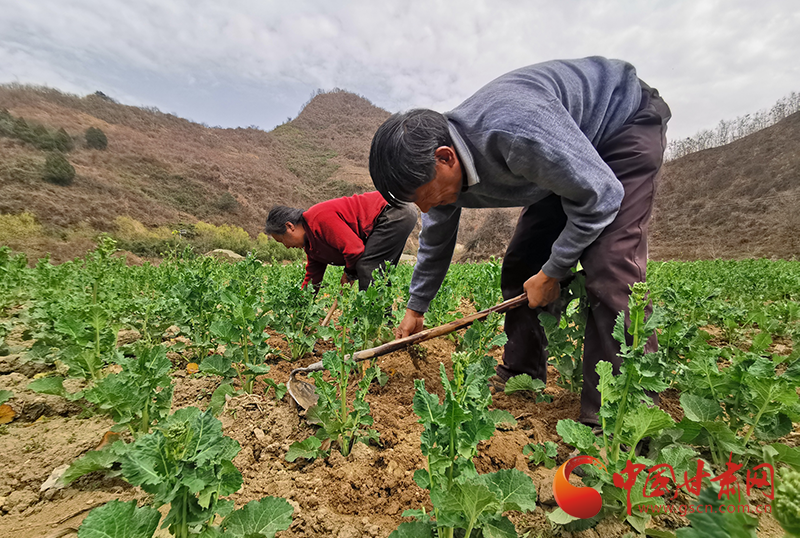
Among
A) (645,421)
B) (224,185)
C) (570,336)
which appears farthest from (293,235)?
(224,185)

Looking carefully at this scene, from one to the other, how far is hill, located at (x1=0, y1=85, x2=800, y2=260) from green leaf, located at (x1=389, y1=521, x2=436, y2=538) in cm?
2021

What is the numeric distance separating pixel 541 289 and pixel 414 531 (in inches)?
55.7

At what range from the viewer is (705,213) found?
31.5 m

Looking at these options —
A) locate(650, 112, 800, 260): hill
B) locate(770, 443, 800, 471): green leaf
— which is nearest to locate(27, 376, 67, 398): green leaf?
locate(770, 443, 800, 471): green leaf

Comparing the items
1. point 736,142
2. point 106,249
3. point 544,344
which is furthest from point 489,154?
point 736,142

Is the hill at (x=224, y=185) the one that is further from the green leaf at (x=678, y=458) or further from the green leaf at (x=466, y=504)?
the green leaf at (x=678, y=458)

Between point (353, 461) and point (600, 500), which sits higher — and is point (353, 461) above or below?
below

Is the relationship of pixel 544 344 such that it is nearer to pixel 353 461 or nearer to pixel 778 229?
pixel 353 461

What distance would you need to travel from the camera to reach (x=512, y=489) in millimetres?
1061

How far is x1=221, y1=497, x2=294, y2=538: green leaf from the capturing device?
3.31 feet

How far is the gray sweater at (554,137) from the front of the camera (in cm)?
164

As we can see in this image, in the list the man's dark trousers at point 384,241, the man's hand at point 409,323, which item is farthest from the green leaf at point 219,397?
the man's dark trousers at point 384,241

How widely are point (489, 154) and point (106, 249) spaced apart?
3712mm

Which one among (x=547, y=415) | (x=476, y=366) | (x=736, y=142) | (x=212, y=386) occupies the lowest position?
(x=212, y=386)
